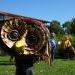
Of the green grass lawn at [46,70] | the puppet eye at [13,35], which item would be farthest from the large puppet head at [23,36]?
the green grass lawn at [46,70]

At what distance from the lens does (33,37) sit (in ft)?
13.2

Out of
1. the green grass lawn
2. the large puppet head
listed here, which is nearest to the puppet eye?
the large puppet head

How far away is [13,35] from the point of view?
13.3ft

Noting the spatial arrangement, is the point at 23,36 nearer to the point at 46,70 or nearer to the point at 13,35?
the point at 13,35

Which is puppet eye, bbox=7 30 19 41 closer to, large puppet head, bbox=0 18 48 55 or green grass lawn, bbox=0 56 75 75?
large puppet head, bbox=0 18 48 55

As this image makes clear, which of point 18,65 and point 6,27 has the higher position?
point 6,27

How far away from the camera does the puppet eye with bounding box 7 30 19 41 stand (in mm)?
4027

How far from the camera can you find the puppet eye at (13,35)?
403cm

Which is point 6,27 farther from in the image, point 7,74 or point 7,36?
point 7,74

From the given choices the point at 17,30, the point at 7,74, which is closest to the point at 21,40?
the point at 17,30

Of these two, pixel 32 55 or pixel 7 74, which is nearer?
pixel 32 55

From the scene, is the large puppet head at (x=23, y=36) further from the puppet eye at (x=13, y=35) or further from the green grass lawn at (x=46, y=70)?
the green grass lawn at (x=46, y=70)

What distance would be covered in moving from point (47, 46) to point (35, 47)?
13 centimetres

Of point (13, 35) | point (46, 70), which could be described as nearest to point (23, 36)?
point (13, 35)
